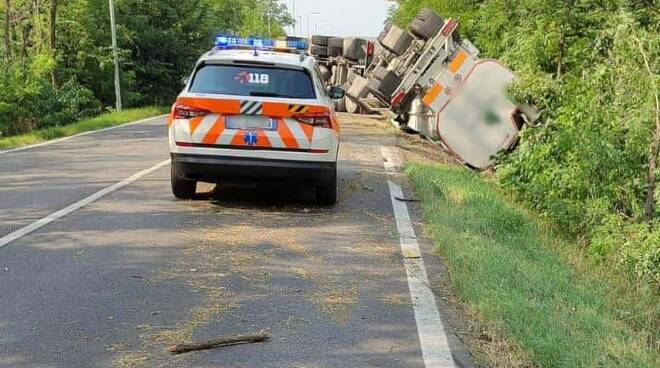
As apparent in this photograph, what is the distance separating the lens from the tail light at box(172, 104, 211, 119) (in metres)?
8.06

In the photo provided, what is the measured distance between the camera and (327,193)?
8734 mm

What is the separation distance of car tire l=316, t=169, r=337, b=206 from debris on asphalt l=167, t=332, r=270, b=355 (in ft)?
13.7

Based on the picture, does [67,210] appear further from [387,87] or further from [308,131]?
[387,87]

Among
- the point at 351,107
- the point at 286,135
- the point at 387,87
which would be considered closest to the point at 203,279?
the point at 286,135

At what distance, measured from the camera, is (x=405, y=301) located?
528 centimetres

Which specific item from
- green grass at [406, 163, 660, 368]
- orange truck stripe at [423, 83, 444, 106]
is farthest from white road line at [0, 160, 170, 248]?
orange truck stripe at [423, 83, 444, 106]

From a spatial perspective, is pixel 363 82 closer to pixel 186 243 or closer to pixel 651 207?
pixel 651 207

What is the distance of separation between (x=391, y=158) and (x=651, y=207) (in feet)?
19.0

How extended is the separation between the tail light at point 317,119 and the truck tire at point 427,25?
8.73 metres

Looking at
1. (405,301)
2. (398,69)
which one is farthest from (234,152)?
(398,69)

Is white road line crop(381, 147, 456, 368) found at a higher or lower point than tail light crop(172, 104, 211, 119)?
lower

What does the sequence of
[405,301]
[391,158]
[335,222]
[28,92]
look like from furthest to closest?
[28,92] < [391,158] < [335,222] < [405,301]

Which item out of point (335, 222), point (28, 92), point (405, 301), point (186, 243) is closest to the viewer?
point (405, 301)

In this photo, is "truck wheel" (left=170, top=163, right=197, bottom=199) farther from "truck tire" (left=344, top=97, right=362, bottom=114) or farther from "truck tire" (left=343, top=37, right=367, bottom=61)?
"truck tire" (left=343, top=37, right=367, bottom=61)
